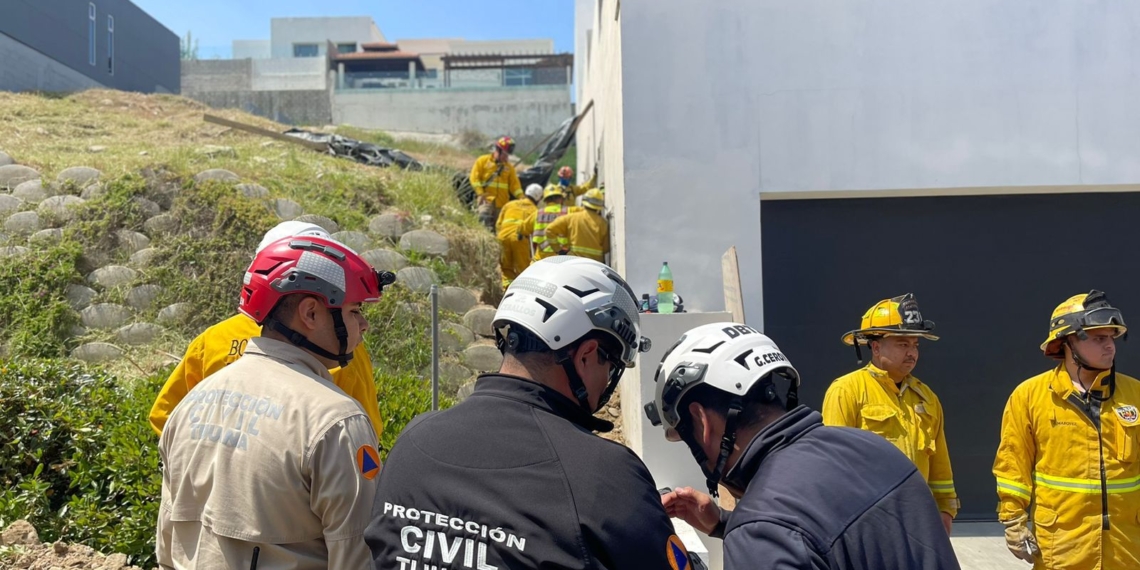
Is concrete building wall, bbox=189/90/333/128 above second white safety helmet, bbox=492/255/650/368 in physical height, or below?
above

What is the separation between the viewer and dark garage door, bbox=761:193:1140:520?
276 inches

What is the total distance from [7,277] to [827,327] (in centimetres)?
886

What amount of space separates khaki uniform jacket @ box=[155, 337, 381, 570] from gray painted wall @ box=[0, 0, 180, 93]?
22.4m

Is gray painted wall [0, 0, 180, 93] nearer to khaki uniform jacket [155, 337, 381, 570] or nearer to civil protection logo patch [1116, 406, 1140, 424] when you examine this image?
khaki uniform jacket [155, 337, 381, 570]

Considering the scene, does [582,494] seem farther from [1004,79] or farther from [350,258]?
[1004,79]

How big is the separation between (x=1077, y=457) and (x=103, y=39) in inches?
1110

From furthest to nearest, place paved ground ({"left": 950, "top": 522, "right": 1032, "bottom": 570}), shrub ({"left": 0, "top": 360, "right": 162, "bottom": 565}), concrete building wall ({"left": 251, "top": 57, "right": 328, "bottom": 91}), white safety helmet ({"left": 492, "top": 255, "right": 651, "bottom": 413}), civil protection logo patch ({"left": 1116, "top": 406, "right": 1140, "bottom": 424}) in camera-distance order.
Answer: concrete building wall ({"left": 251, "top": 57, "right": 328, "bottom": 91}) → paved ground ({"left": 950, "top": 522, "right": 1032, "bottom": 570}) → shrub ({"left": 0, "top": 360, "right": 162, "bottom": 565}) → civil protection logo patch ({"left": 1116, "top": 406, "right": 1140, "bottom": 424}) → white safety helmet ({"left": 492, "top": 255, "right": 651, "bottom": 413})

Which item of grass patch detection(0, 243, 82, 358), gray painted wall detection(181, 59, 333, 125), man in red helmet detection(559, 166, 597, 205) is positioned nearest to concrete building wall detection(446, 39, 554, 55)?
gray painted wall detection(181, 59, 333, 125)

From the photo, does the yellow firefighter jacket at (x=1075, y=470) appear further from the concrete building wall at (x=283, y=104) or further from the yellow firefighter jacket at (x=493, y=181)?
the concrete building wall at (x=283, y=104)

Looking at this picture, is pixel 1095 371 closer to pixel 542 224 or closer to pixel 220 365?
pixel 220 365

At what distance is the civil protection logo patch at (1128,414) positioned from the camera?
4215mm

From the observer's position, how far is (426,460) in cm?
196

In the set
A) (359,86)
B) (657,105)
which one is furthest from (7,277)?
(359,86)

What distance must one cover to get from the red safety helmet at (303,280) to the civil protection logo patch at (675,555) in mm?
1342
